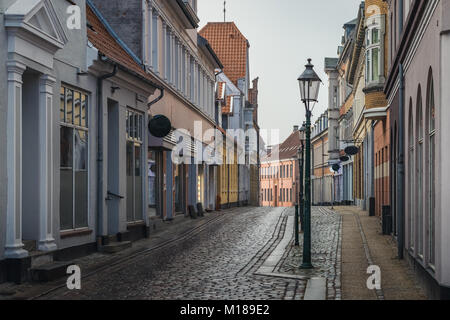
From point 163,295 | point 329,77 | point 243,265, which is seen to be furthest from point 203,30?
point 163,295

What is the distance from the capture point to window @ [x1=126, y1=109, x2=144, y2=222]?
64.1 ft

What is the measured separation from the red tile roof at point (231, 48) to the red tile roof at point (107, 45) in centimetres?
3575

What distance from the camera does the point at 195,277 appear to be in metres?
12.5

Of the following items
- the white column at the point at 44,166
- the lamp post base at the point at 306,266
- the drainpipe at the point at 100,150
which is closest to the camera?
the white column at the point at 44,166

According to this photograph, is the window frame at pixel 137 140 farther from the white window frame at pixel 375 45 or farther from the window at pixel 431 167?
the window at pixel 431 167

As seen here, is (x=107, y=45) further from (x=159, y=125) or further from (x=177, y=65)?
(x=177, y=65)

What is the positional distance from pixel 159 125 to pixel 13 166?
9615 millimetres

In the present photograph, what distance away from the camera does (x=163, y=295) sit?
34.4 ft

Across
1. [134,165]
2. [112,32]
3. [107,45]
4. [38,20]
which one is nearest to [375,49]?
[112,32]

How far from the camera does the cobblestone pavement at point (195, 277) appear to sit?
34.9ft

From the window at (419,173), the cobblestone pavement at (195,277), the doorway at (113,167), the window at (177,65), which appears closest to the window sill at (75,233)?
the cobblestone pavement at (195,277)

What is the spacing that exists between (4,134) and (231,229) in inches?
515

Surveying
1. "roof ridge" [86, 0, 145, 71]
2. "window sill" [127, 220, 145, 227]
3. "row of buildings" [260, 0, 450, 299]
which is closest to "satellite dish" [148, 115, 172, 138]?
"roof ridge" [86, 0, 145, 71]
